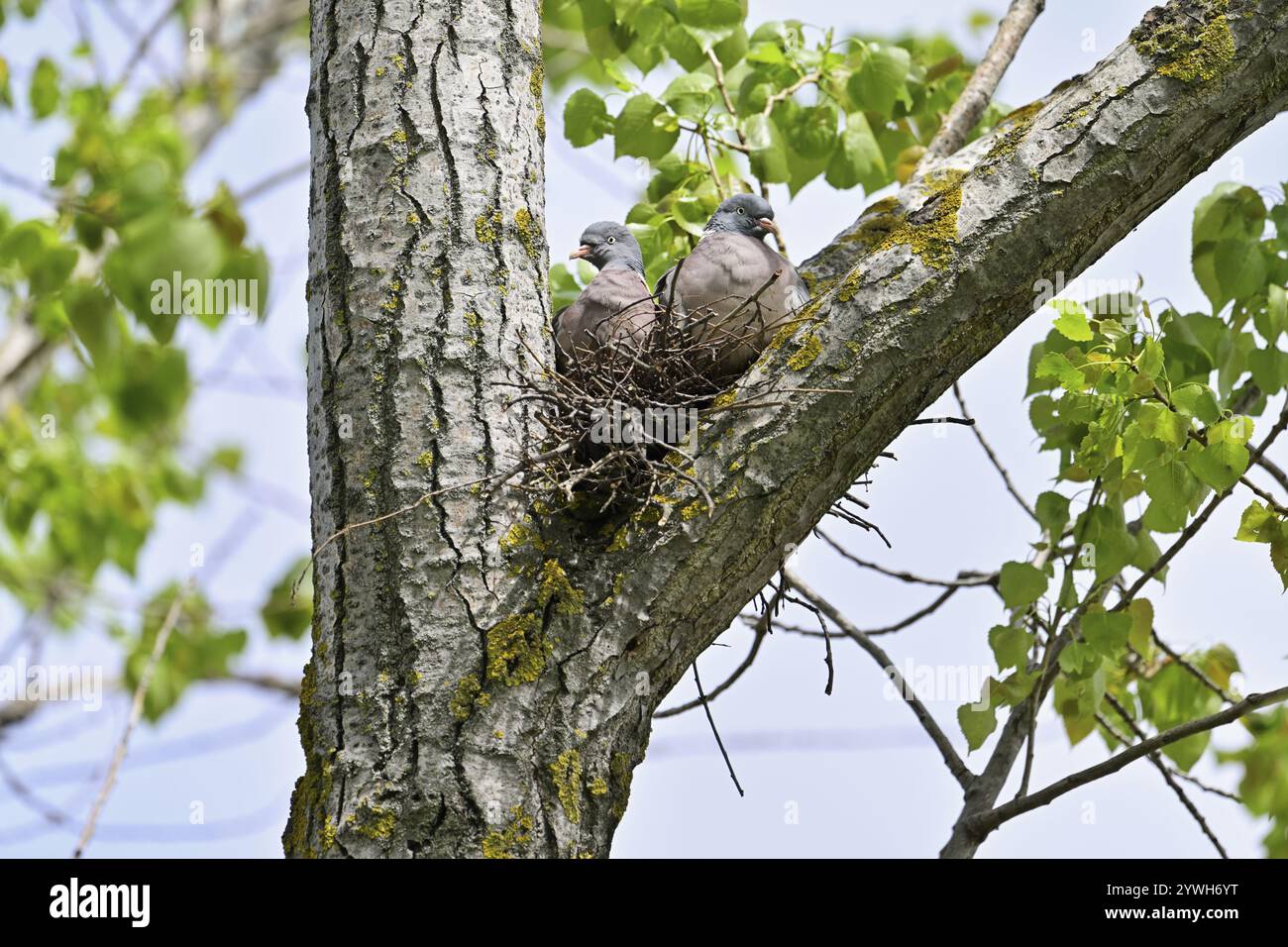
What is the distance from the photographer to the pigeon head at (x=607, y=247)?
11.6ft

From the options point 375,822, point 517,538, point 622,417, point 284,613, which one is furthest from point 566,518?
point 284,613

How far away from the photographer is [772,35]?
3859 millimetres

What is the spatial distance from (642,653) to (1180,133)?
4.34 ft

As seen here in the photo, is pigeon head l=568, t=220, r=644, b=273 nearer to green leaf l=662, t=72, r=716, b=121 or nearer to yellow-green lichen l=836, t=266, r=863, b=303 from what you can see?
green leaf l=662, t=72, r=716, b=121

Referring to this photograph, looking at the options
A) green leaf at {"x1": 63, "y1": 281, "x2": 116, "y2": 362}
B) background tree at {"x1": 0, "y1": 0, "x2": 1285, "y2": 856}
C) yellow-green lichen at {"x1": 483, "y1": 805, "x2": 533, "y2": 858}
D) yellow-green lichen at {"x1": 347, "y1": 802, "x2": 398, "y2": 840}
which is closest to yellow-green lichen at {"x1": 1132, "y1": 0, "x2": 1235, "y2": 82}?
background tree at {"x1": 0, "y1": 0, "x2": 1285, "y2": 856}

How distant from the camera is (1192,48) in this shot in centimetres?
220

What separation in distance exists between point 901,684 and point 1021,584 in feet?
1.36

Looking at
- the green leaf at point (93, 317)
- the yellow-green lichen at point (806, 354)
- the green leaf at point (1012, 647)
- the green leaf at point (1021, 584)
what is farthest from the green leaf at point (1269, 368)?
the green leaf at point (93, 317)

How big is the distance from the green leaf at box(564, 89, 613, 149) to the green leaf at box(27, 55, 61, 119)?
104 inches

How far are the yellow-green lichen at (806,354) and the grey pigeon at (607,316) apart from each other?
1.62 ft

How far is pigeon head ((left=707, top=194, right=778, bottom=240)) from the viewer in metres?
3.46

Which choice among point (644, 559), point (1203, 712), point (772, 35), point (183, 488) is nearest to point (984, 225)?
point (644, 559)

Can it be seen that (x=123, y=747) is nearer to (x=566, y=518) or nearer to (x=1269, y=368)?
(x=566, y=518)
